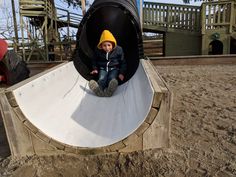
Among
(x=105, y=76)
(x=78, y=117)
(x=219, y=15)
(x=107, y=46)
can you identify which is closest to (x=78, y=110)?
(x=78, y=117)

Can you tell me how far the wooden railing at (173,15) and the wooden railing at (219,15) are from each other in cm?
45

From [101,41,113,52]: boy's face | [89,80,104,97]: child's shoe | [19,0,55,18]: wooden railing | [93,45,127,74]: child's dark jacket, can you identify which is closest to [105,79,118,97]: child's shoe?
[89,80,104,97]: child's shoe

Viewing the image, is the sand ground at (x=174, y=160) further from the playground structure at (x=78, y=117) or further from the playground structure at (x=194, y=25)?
the playground structure at (x=194, y=25)

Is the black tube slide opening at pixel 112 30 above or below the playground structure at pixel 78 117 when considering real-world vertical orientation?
above

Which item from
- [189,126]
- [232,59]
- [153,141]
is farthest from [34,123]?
[232,59]

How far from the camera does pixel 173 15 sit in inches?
345

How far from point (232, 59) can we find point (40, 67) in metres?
5.05

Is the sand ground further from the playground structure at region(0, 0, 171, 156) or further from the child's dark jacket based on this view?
the child's dark jacket

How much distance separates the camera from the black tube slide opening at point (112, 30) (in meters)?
3.92

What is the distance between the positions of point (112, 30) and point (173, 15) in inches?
185

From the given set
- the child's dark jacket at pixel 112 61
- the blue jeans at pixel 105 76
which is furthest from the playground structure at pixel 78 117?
the child's dark jacket at pixel 112 61

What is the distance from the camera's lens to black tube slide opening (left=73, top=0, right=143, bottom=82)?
154 inches

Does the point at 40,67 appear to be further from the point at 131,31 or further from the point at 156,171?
the point at 156,171

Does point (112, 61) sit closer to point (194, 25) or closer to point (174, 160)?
point (174, 160)
